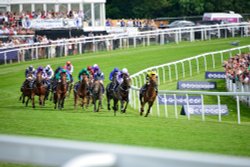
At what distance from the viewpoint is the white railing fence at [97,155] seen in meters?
1.96

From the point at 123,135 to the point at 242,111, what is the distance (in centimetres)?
883

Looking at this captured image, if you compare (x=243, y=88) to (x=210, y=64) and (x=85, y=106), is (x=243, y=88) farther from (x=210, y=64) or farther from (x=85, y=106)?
(x=210, y=64)

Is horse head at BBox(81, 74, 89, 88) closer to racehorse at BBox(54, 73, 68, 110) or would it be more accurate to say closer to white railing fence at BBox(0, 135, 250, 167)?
racehorse at BBox(54, 73, 68, 110)

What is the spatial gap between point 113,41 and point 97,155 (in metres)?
37.1

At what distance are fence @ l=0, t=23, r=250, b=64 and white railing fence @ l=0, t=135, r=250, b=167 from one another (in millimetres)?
30683

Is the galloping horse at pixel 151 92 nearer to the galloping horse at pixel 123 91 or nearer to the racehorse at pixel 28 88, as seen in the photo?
the galloping horse at pixel 123 91

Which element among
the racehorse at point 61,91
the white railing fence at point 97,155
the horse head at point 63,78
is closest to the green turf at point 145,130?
the racehorse at point 61,91

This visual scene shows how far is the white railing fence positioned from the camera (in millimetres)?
1958

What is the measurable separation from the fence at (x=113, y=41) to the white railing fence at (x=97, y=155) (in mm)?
30683

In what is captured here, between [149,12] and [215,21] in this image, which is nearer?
[215,21]

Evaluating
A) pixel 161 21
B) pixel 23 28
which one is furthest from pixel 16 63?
pixel 161 21

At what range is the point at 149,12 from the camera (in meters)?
56.7

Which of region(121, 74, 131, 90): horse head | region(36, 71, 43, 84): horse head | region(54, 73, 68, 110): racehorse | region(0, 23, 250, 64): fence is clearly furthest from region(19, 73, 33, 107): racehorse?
region(0, 23, 250, 64): fence

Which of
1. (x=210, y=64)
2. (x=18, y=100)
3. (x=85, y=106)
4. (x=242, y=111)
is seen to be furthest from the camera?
(x=210, y=64)
